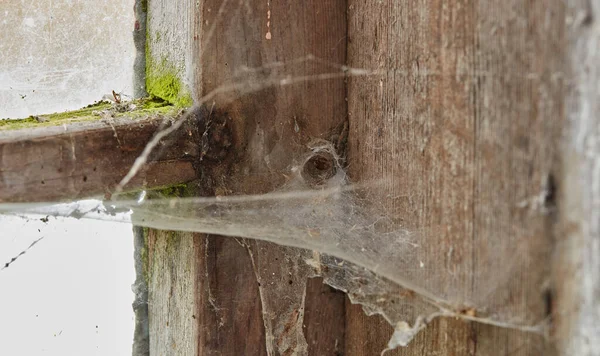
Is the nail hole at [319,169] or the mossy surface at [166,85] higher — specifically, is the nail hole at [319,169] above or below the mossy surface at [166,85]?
below

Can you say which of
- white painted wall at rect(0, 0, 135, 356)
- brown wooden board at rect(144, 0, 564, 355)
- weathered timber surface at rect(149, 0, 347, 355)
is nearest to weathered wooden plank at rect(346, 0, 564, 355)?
brown wooden board at rect(144, 0, 564, 355)

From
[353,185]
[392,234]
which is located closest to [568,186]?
[392,234]

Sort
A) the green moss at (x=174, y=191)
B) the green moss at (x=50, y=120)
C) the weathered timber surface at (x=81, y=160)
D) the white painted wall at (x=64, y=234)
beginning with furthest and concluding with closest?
the white painted wall at (x=64, y=234), the green moss at (x=174, y=191), the green moss at (x=50, y=120), the weathered timber surface at (x=81, y=160)

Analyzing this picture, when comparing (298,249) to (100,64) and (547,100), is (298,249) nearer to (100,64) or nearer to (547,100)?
(547,100)

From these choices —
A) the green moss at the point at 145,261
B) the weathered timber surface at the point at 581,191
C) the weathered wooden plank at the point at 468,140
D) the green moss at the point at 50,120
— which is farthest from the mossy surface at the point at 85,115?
the weathered timber surface at the point at 581,191

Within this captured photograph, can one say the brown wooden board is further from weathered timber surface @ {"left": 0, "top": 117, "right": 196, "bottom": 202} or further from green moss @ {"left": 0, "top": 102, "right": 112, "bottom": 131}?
green moss @ {"left": 0, "top": 102, "right": 112, "bottom": 131}

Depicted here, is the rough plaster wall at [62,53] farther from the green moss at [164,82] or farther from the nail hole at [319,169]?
the nail hole at [319,169]

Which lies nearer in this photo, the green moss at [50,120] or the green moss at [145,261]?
the green moss at [50,120]
